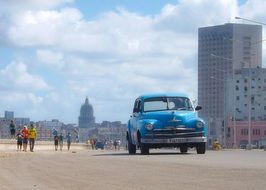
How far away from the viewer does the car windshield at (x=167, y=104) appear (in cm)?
3011

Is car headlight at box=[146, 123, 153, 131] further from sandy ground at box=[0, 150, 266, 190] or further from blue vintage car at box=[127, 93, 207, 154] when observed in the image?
sandy ground at box=[0, 150, 266, 190]

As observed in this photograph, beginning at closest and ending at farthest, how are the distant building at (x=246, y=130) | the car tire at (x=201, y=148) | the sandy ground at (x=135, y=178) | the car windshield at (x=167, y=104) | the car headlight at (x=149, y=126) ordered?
the sandy ground at (x=135, y=178) < the car headlight at (x=149, y=126) < the car tire at (x=201, y=148) < the car windshield at (x=167, y=104) < the distant building at (x=246, y=130)

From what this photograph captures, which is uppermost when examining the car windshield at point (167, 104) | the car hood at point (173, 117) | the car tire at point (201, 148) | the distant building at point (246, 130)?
the distant building at point (246, 130)

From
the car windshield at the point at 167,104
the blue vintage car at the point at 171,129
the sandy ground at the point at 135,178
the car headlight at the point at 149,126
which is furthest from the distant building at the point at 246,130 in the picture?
the sandy ground at the point at 135,178

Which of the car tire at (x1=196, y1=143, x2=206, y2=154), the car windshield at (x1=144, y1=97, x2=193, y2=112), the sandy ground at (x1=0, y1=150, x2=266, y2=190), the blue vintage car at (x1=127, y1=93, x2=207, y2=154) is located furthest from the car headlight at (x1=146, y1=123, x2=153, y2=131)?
the sandy ground at (x1=0, y1=150, x2=266, y2=190)

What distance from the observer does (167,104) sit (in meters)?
30.1

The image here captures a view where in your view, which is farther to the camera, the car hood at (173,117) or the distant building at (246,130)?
the distant building at (246,130)

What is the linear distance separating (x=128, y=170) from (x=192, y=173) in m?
1.98

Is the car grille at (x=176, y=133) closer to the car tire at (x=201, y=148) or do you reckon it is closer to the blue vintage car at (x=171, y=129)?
the blue vintage car at (x=171, y=129)

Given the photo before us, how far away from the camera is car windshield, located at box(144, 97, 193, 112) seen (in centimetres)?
3011

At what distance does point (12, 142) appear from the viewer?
209 feet

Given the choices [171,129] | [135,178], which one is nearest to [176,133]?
[171,129]

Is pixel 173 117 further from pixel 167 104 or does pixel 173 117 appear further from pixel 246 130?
pixel 246 130

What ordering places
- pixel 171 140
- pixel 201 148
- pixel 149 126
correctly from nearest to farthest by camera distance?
pixel 149 126, pixel 171 140, pixel 201 148
